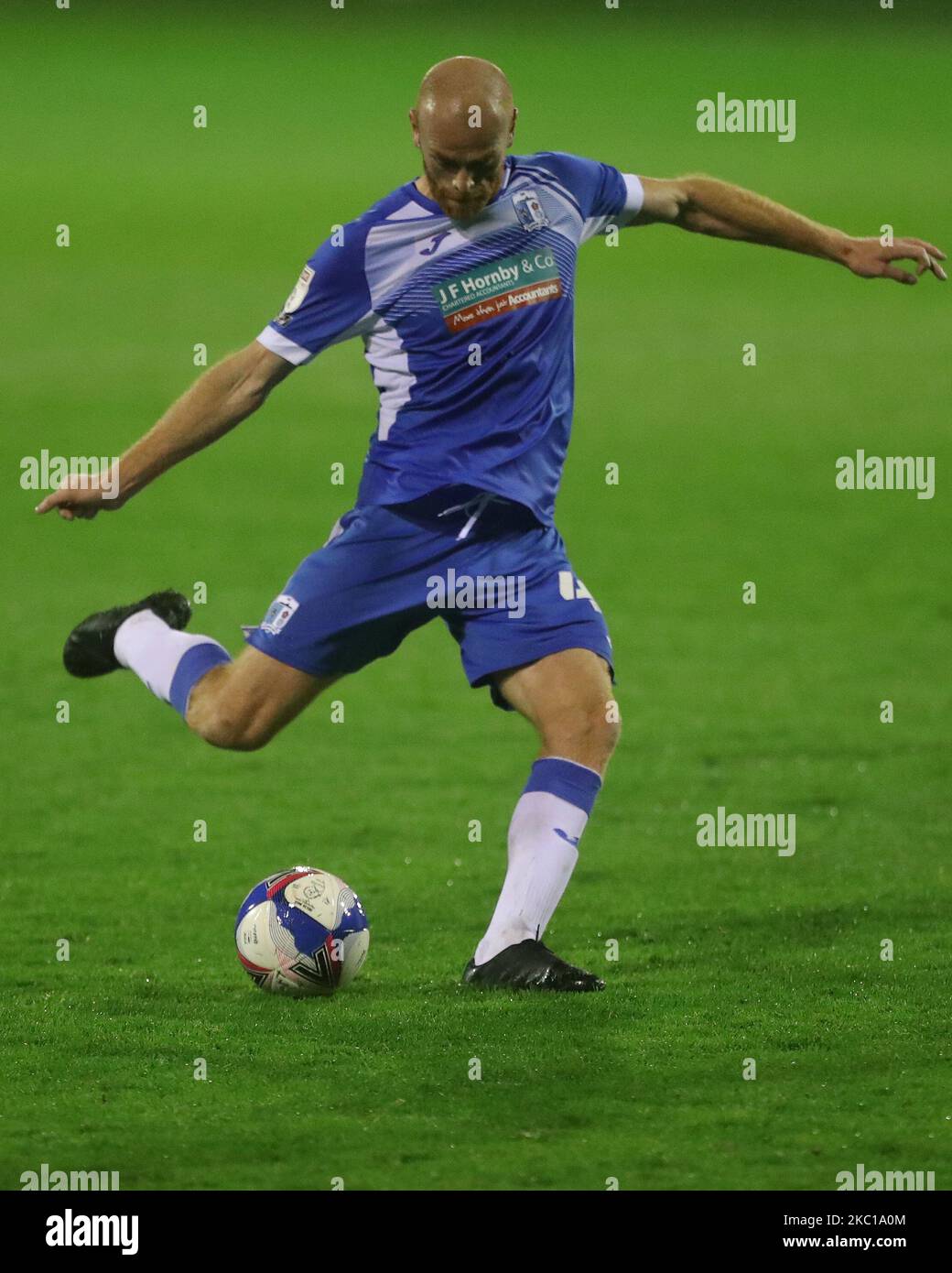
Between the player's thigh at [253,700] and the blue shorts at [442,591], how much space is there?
0.05m

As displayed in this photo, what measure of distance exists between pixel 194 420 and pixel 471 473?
0.88 metres

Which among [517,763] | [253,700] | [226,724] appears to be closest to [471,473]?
[253,700]

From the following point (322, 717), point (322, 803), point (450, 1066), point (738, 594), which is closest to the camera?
point (450, 1066)

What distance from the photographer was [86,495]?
6.84 m

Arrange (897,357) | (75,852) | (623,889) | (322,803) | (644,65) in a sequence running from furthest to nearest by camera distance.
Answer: (644,65) < (897,357) < (322,803) < (75,852) < (623,889)

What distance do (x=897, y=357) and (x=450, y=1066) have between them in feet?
59.7

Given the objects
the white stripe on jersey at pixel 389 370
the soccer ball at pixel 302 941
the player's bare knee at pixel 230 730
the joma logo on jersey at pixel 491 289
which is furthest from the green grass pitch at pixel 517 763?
the joma logo on jersey at pixel 491 289

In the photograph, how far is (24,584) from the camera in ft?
49.3

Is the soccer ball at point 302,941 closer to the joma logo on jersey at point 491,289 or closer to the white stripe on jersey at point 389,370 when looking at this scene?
the white stripe on jersey at point 389,370

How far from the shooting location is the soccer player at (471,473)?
22.4 ft

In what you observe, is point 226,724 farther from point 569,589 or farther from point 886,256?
point 886,256
